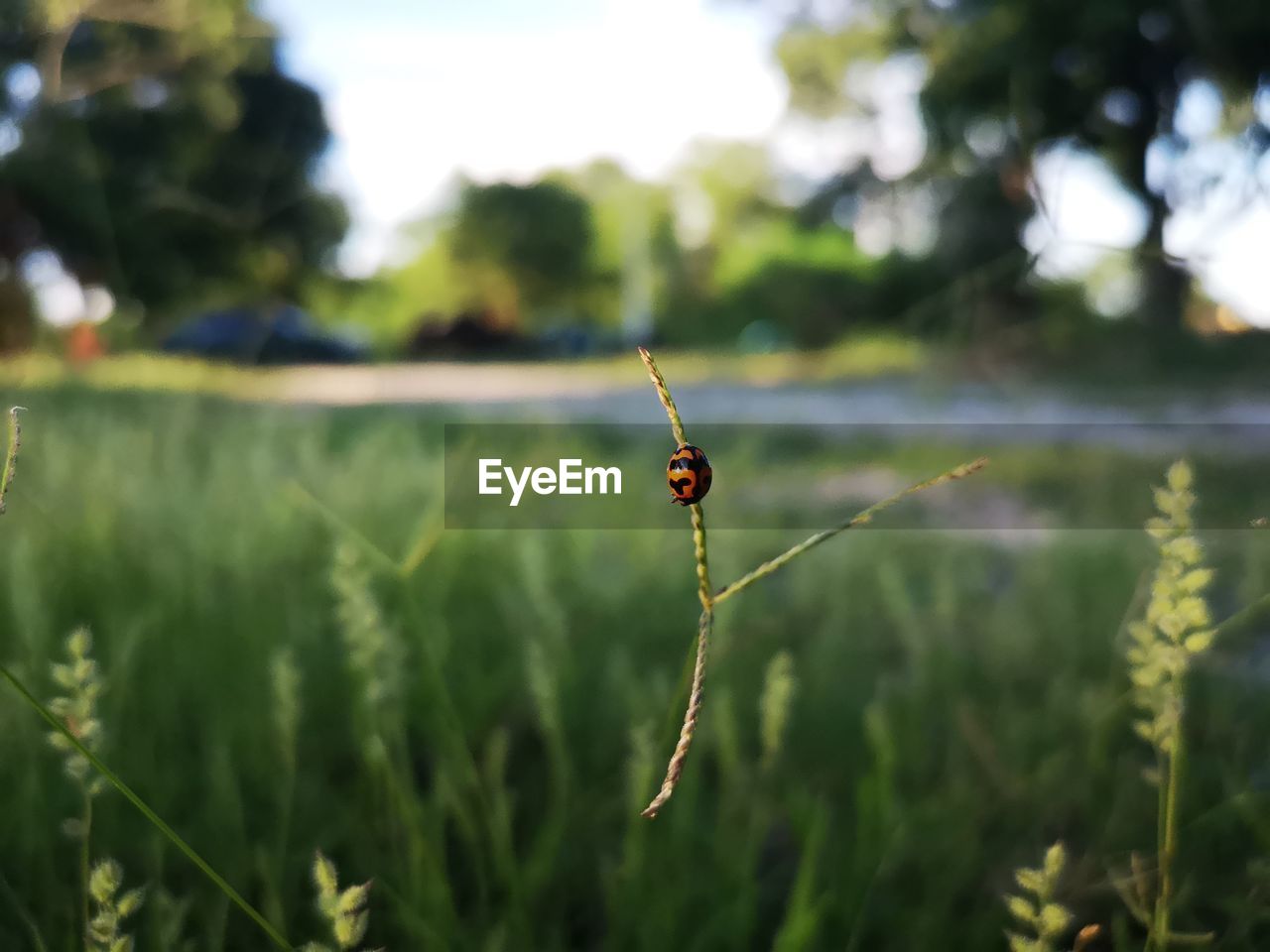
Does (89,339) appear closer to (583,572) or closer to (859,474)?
(859,474)

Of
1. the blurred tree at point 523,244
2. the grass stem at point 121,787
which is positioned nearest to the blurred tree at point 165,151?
the blurred tree at point 523,244

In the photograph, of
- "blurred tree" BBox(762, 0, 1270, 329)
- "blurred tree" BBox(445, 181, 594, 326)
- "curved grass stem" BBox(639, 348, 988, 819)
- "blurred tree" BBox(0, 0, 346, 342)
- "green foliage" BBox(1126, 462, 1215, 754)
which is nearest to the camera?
"curved grass stem" BBox(639, 348, 988, 819)

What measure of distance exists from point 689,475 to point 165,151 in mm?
8694

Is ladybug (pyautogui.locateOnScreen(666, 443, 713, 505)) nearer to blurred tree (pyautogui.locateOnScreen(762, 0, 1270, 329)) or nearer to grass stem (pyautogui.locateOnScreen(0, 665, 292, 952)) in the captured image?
grass stem (pyautogui.locateOnScreen(0, 665, 292, 952))

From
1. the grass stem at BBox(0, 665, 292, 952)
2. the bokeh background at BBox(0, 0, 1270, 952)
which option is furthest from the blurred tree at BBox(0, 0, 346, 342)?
the grass stem at BBox(0, 665, 292, 952)

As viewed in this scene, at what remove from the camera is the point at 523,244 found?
29.2ft

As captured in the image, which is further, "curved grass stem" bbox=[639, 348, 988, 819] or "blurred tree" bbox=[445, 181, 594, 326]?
"blurred tree" bbox=[445, 181, 594, 326]

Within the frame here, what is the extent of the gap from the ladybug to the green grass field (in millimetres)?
147

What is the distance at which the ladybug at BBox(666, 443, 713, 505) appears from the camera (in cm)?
30

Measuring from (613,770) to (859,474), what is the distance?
3.47m

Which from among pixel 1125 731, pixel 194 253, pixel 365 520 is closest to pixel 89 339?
pixel 365 520

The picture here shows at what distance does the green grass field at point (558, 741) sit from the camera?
→ 2.13ft

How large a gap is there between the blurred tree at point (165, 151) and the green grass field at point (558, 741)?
2273 mm

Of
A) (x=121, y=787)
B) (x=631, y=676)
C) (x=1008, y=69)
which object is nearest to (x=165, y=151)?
(x=1008, y=69)
